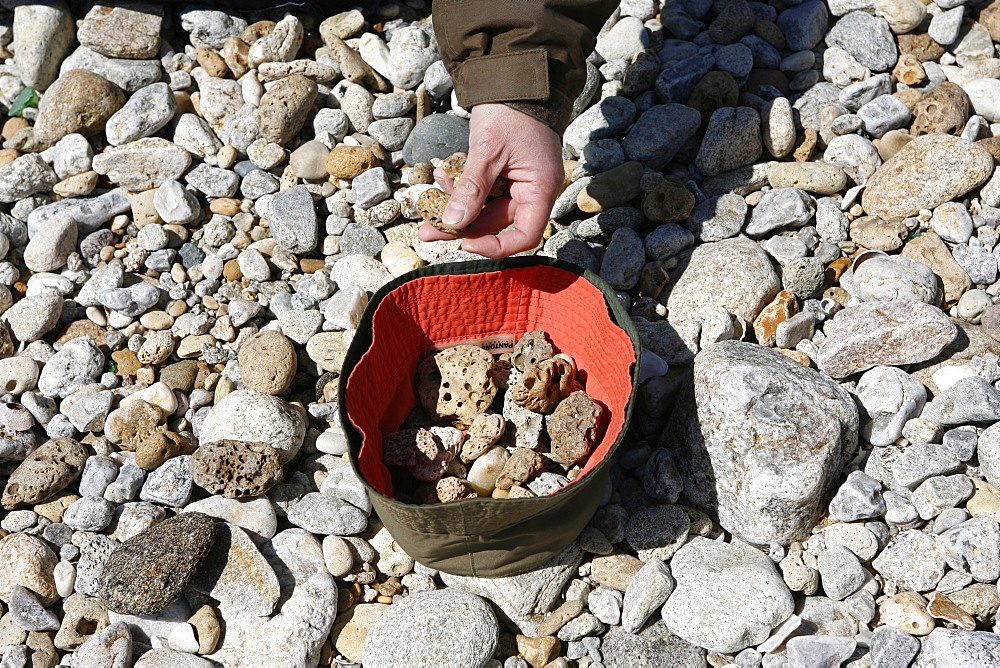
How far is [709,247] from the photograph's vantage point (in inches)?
103

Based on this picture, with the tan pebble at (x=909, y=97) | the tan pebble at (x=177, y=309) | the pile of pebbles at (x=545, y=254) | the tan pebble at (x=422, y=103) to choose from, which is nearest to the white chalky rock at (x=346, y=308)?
the pile of pebbles at (x=545, y=254)

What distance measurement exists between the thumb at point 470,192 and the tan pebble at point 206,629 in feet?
3.68

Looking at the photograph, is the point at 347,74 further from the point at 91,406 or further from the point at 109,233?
the point at 91,406

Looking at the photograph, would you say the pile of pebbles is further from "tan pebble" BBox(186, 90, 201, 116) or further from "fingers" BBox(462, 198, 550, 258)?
"fingers" BBox(462, 198, 550, 258)

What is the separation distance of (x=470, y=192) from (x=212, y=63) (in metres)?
1.61

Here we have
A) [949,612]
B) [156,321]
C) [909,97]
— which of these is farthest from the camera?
[909,97]

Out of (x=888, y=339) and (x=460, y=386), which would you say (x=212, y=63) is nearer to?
(x=460, y=386)

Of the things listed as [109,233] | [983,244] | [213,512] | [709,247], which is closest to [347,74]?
[109,233]

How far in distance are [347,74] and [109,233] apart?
40.0 inches

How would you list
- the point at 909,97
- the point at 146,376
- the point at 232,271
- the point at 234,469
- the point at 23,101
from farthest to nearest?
1. the point at 23,101
2. the point at 909,97
3. the point at 232,271
4. the point at 146,376
5. the point at 234,469

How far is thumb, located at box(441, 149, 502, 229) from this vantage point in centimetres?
210

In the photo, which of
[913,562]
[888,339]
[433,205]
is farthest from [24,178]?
[913,562]

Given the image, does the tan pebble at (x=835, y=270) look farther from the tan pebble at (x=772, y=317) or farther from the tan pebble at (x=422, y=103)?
the tan pebble at (x=422, y=103)

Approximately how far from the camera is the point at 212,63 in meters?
3.15
